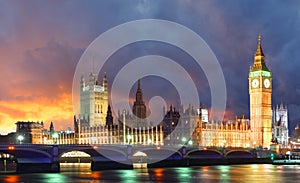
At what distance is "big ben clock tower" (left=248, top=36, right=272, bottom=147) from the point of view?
122062mm

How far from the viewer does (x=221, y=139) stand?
117188mm

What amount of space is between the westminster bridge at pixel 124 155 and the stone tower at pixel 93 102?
53.0 meters

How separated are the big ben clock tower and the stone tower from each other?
48.1m

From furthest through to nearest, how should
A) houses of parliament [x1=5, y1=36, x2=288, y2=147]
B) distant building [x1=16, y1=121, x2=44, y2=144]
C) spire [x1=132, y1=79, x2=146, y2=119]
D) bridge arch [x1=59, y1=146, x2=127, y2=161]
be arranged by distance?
distant building [x1=16, y1=121, x2=44, y2=144] → spire [x1=132, y1=79, x2=146, y2=119] → houses of parliament [x1=5, y1=36, x2=288, y2=147] → bridge arch [x1=59, y1=146, x2=127, y2=161]

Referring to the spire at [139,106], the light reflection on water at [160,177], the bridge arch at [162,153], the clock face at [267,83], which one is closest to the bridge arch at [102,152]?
the bridge arch at [162,153]

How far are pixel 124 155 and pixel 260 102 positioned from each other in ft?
177

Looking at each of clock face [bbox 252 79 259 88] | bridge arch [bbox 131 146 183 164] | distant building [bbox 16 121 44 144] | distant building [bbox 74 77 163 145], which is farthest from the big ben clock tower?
distant building [bbox 16 121 44 144]

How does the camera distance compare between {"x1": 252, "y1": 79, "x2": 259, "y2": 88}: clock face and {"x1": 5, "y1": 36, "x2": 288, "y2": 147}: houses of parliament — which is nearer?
{"x1": 5, "y1": 36, "x2": 288, "y2": 147}: houses of parliament

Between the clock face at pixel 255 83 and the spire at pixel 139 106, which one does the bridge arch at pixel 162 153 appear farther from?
the clock face at pixel 255 83

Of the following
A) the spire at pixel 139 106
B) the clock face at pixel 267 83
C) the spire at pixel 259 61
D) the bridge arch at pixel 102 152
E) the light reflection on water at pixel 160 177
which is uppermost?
the spire at pixel 259 61

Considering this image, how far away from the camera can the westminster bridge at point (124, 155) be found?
66.9 meters

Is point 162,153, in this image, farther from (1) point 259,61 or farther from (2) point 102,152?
(1) point 259,61

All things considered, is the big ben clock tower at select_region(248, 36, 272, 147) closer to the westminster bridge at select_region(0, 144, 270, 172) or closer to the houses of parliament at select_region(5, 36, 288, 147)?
the houses of parliament at select_region(5, 36, 288, 147)

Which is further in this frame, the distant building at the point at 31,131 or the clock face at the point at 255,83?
the distant building at the point at 31,131
